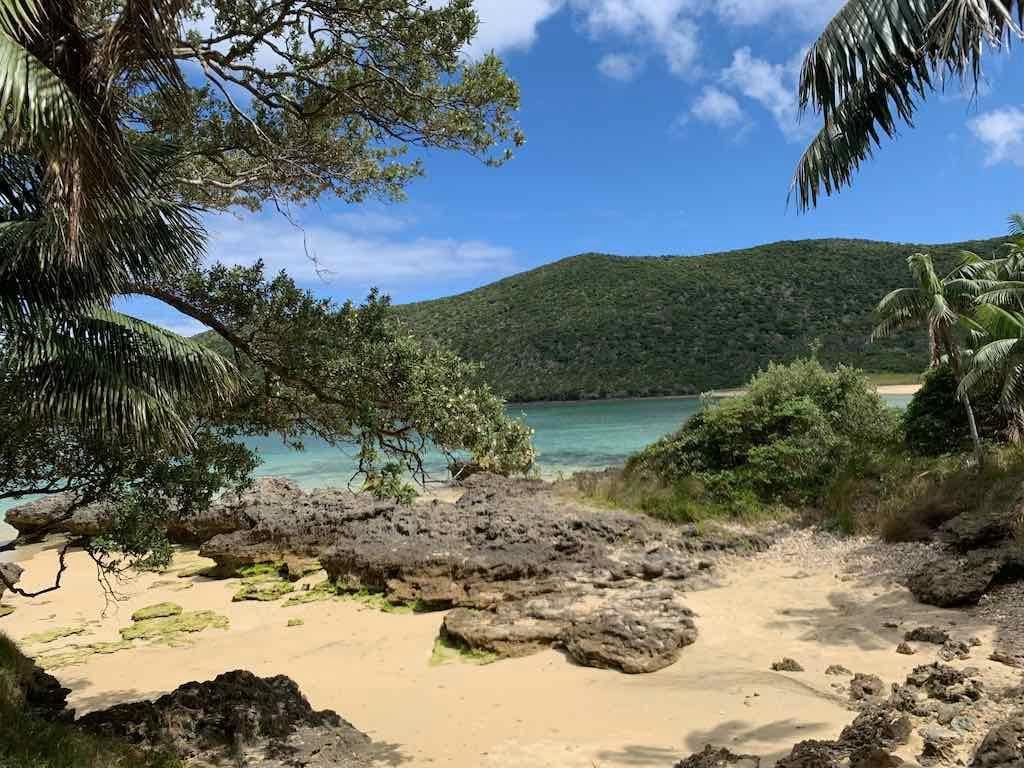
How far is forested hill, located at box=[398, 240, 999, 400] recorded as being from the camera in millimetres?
65062

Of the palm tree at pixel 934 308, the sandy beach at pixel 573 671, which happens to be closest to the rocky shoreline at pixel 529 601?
the sandy beach at pixel 573 671

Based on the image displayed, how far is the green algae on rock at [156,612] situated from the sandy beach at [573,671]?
0.24m

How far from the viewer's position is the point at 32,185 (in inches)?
185

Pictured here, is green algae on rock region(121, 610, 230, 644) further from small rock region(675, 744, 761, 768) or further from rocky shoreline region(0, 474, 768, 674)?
small rock region(675, 744, 761, 768)

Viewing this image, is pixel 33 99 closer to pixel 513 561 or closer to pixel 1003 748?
pixel 1003 748

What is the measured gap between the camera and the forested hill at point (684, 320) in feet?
213

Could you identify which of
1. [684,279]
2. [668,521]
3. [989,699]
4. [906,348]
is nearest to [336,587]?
[668,521]

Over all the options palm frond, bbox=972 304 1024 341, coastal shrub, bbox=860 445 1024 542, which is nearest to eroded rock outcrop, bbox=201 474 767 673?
coastal shrub, bbox=860 445 1024 542

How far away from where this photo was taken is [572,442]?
1490 inches

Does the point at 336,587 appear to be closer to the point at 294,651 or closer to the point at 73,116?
the point at 294,651

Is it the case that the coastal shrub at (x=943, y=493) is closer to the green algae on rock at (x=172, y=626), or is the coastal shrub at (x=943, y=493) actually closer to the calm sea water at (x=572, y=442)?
the calm sea water at (x=572, y=442)

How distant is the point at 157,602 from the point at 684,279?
7740 centimetres

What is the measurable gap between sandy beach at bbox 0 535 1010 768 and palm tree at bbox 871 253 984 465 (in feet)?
15.5

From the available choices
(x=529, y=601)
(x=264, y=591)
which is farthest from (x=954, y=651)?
(x=264, y=591)
